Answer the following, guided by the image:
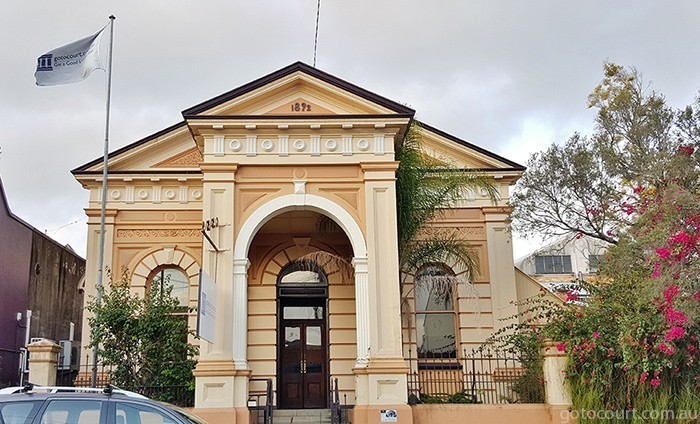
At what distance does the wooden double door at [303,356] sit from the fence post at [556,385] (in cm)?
570

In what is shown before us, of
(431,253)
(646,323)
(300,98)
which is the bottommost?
(646,323)

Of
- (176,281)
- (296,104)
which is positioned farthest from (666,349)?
(176,281)

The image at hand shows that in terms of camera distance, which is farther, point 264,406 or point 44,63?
point 44,63

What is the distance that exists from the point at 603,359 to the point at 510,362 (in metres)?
3.95

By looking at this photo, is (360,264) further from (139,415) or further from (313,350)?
(139,415)

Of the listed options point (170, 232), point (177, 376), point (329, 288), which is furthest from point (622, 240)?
point (170, 232)

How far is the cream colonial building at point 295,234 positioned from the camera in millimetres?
13703

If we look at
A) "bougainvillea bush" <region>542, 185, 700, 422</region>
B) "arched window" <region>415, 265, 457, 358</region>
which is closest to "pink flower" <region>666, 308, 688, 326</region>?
"bougainvillea bush" <region>542, 185, 700, 422</region>

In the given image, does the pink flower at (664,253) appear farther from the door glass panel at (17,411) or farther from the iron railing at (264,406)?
the door glass panel at (17,411)

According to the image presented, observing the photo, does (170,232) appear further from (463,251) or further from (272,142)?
(463,251)

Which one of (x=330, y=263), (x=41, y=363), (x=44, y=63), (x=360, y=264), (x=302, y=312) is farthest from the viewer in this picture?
(x=302, y=312)

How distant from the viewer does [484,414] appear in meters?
13.1

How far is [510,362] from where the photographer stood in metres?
16.5

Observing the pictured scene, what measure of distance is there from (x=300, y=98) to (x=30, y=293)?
12075mm
